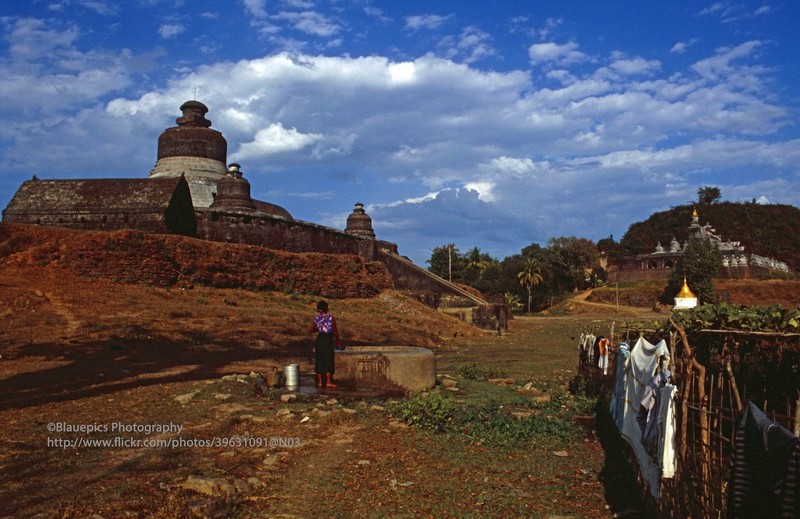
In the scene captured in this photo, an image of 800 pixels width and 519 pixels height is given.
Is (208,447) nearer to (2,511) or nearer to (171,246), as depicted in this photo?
(2,511)

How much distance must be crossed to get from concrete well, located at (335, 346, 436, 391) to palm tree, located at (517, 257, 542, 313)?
51.0m

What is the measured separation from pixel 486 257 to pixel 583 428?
223ft

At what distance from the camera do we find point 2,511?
4898 millimetres

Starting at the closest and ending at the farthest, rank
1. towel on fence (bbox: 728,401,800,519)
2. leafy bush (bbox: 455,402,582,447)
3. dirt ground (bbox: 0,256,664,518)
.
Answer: towel on fence (bbox: 728,401,800,519)
dirt ground (bbox: 0,256,664,518)
leafy bush (bbox: 455,402,582,447)

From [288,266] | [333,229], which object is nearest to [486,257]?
[333,229]

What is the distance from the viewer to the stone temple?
2450 centimetres

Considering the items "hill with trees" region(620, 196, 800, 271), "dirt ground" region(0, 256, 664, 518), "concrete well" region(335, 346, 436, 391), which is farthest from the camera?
"hill with trees" region(620, 196, 800, 271)

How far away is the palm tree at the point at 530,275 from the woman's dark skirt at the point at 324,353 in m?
51.9

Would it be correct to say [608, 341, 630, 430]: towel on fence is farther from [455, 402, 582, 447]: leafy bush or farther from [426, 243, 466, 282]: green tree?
[426, 243, 466, 282]: green tree

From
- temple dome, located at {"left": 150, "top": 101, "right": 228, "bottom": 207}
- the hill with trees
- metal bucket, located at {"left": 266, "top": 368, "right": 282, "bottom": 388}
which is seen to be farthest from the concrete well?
the hill with trees

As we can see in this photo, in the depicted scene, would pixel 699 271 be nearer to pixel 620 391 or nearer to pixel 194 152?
pixel 194 152

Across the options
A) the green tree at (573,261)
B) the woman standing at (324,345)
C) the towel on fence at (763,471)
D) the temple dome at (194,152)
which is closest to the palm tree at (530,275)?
the green tree at (573,261)

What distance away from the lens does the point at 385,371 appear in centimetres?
1038

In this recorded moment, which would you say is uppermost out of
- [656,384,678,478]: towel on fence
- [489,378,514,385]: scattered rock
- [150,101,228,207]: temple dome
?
[150,101,228,207]: temple dome
